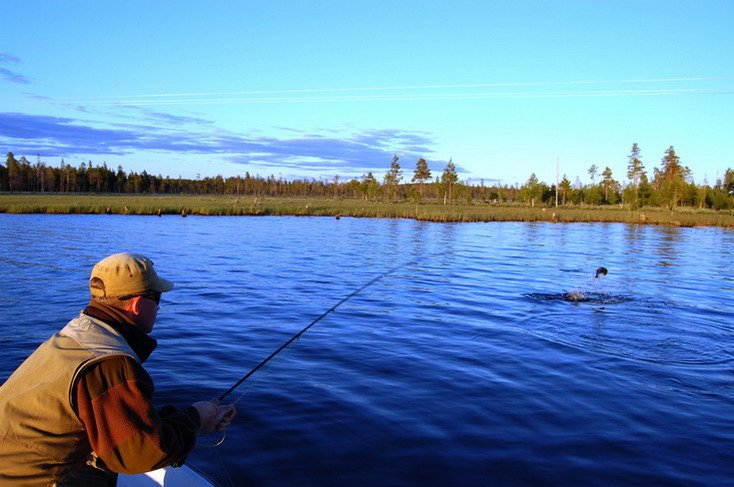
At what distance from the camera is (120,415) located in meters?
2.59

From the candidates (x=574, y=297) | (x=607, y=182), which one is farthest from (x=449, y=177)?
(x=574, y=297)

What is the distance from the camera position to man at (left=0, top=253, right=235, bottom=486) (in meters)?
2.58

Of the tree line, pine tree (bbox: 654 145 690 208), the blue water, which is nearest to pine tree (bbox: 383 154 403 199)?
the tree line

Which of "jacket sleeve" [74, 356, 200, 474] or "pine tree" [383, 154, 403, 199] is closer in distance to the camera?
"jacket sleeve" [74, 356, 200, 474]

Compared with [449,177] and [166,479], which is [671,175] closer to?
[449,177]

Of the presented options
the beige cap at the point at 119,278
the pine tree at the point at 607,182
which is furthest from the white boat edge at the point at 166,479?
the pine tree at the point at 607,182

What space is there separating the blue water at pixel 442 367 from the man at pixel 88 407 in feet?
9.84

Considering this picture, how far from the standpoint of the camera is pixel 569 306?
46.8 ft

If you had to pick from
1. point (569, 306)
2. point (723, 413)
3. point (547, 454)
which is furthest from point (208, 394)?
point (569, 306)

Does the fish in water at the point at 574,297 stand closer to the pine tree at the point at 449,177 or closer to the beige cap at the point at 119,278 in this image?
the beige cap at the point at 119,278

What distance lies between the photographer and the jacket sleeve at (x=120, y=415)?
256 cm

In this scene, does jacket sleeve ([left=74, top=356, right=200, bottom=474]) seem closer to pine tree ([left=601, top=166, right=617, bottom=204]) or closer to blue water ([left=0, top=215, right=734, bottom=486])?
blue water ([left=0, top=215, right=734, bottom=486])

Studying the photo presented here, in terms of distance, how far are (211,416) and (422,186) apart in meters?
127

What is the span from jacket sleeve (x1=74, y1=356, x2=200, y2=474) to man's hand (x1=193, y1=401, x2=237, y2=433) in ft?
1.50
